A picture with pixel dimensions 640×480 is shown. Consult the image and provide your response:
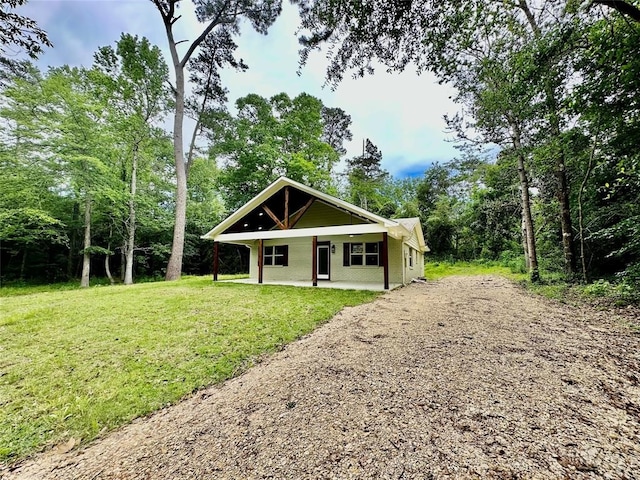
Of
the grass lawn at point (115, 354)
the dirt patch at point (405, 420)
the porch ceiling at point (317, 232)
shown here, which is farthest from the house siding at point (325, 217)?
the dirt patch at point (405, 420)

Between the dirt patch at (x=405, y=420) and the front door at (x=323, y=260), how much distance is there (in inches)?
329

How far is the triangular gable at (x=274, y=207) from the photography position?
9.30 m

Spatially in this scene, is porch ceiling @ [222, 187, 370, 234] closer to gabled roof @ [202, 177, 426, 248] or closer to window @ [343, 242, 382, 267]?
gabled roof @ [202, 177, 426, 248]

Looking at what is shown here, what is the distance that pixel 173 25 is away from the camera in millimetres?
12062

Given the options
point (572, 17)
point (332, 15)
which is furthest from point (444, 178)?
point (332, 15)

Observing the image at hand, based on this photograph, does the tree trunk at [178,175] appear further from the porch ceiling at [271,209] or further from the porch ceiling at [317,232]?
the porch ceiling at [271,209]

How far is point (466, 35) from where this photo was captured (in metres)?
3.93

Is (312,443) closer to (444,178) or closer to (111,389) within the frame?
(111,389)

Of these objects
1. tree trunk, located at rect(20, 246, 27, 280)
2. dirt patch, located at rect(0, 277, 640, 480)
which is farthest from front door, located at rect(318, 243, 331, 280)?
tree trunk, located at rect(20, 246, 27, 280)

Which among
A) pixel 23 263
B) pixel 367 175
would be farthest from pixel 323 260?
pixel 23 263

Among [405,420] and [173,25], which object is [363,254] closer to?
[405,420]

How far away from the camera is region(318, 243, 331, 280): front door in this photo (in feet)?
38.8

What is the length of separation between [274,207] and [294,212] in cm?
94


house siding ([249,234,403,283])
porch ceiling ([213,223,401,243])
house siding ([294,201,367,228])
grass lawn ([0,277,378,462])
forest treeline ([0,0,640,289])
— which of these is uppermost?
forest treeline ([0,0,640,289])
